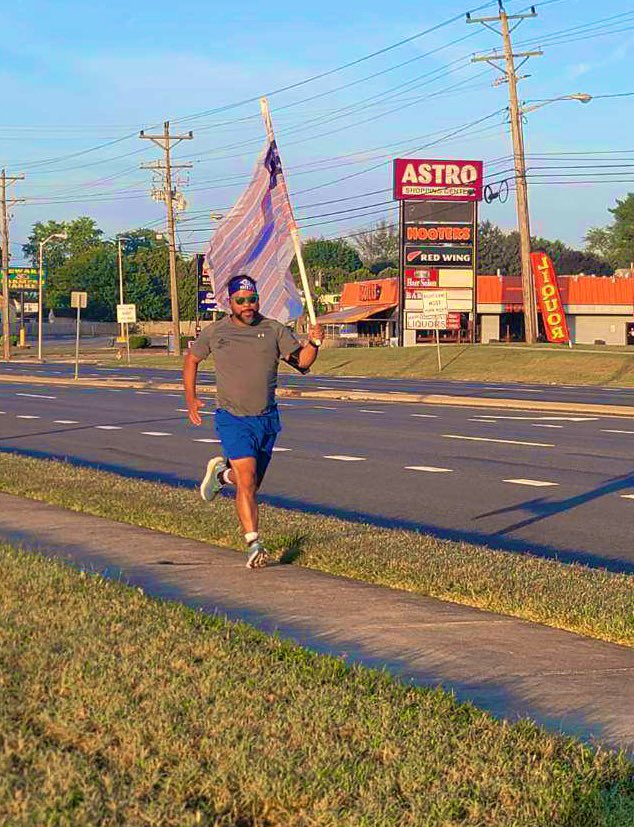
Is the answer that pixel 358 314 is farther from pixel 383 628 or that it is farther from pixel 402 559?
pixel 383 628

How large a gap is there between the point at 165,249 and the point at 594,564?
158m

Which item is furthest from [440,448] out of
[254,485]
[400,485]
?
[254,485]

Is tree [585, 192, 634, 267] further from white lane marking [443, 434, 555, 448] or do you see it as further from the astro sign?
white lane marking [443, 434, 555, 448]

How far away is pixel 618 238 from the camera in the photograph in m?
152

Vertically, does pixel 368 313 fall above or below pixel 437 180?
below

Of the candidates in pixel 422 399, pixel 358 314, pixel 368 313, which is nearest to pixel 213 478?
pixel 422 399

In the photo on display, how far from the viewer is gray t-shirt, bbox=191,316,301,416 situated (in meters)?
9.17

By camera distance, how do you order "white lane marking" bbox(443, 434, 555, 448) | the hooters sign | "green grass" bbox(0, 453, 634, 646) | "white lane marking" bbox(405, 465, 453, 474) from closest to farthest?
1. "green grass" bbox(0, 453, 634, 646)
2. "white lane marking" bbox(405, 465, 453, 474)
3. "white lane marking" bbox(443, 434, 555, 448)
4. the hooters sign

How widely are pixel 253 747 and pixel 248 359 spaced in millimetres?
4715

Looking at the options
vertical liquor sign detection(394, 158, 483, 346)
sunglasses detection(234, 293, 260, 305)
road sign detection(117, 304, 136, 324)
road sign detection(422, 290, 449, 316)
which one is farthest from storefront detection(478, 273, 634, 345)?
sunglasses detection(234, 293, 260, 305)

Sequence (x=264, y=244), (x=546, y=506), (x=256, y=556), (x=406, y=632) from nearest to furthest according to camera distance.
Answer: (x=406, y=632), (x=256, y=556), (x=264, y=244), (x=546, y=506)

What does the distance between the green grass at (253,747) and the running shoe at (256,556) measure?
252 cm

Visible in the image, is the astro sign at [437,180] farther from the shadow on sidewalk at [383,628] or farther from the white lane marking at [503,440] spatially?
the shadow on sidewalk at [383,628]

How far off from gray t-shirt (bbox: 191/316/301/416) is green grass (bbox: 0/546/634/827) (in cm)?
291
